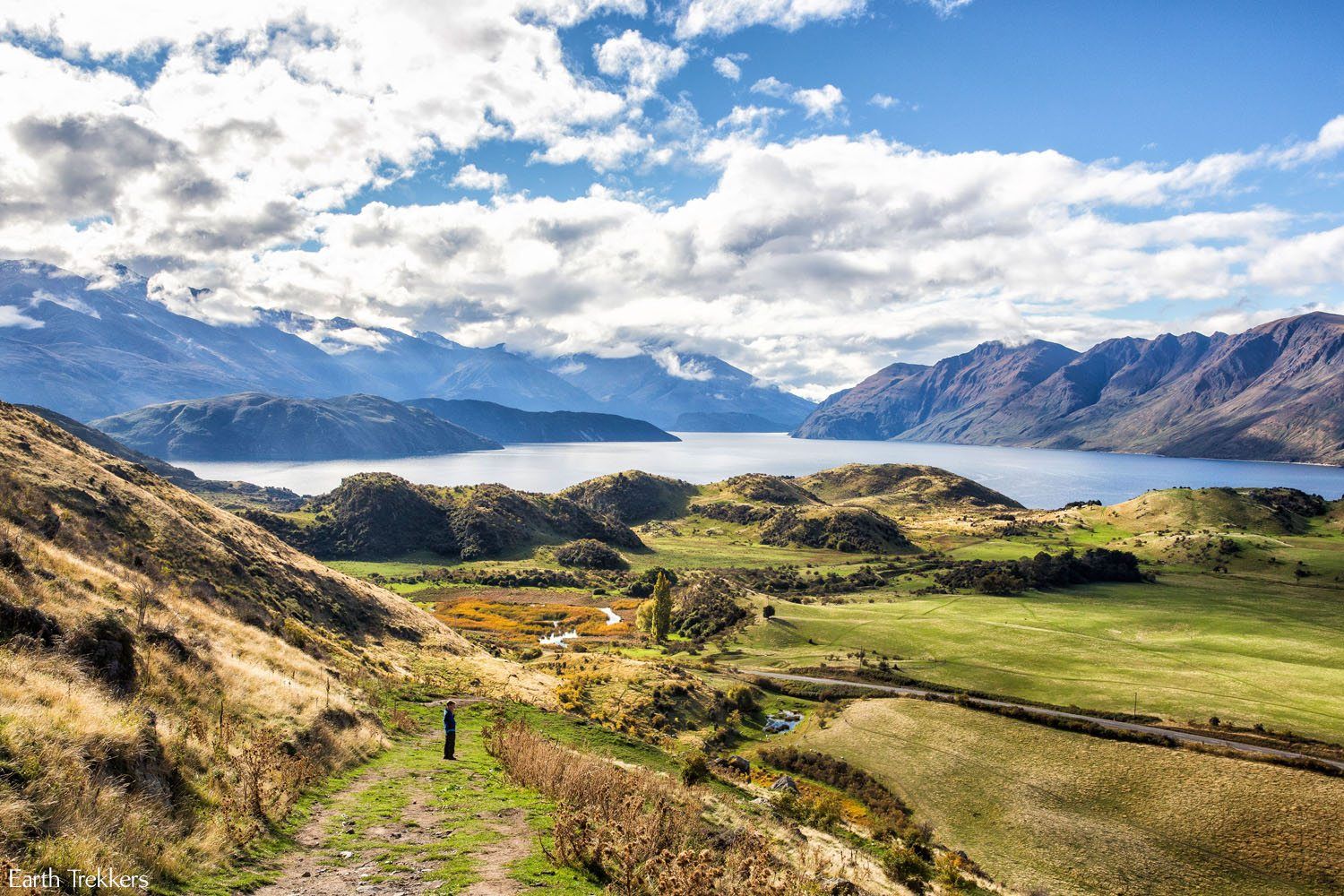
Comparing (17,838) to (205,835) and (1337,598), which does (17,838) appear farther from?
(1337,598)

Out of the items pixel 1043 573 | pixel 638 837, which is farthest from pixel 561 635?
pixel 1043 573

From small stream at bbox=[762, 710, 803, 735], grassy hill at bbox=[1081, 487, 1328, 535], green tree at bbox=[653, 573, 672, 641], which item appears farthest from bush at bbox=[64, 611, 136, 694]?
grassy hill at bbox=[1081, 487, 1328, 535]

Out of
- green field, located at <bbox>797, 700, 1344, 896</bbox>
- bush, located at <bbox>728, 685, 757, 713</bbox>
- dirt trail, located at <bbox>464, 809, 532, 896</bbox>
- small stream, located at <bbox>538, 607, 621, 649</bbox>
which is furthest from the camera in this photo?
small stream, located at <bbox>538, 607, 621, 649</bbox>

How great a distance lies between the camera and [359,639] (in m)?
44.4

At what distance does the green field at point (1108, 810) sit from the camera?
109ft

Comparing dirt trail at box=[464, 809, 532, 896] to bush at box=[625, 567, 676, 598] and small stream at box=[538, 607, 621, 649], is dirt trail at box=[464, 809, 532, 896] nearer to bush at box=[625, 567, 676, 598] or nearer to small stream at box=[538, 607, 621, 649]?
small stream at box=[538, 607, 621, 649]

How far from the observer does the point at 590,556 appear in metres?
164

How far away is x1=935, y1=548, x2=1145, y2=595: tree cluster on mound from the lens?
119188 millimetres

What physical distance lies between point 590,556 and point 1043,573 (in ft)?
331

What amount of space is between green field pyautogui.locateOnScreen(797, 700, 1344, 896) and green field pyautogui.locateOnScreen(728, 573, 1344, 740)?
20.2m

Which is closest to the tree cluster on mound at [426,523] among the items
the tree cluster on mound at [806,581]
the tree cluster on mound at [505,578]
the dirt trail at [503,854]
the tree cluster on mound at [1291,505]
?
the tree cluster on mound at [505,578]

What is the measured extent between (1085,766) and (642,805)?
42.1 metres

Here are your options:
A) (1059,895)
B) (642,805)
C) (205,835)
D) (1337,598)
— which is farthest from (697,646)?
(1337,598)

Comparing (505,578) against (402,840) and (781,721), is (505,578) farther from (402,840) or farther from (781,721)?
(402,840)
